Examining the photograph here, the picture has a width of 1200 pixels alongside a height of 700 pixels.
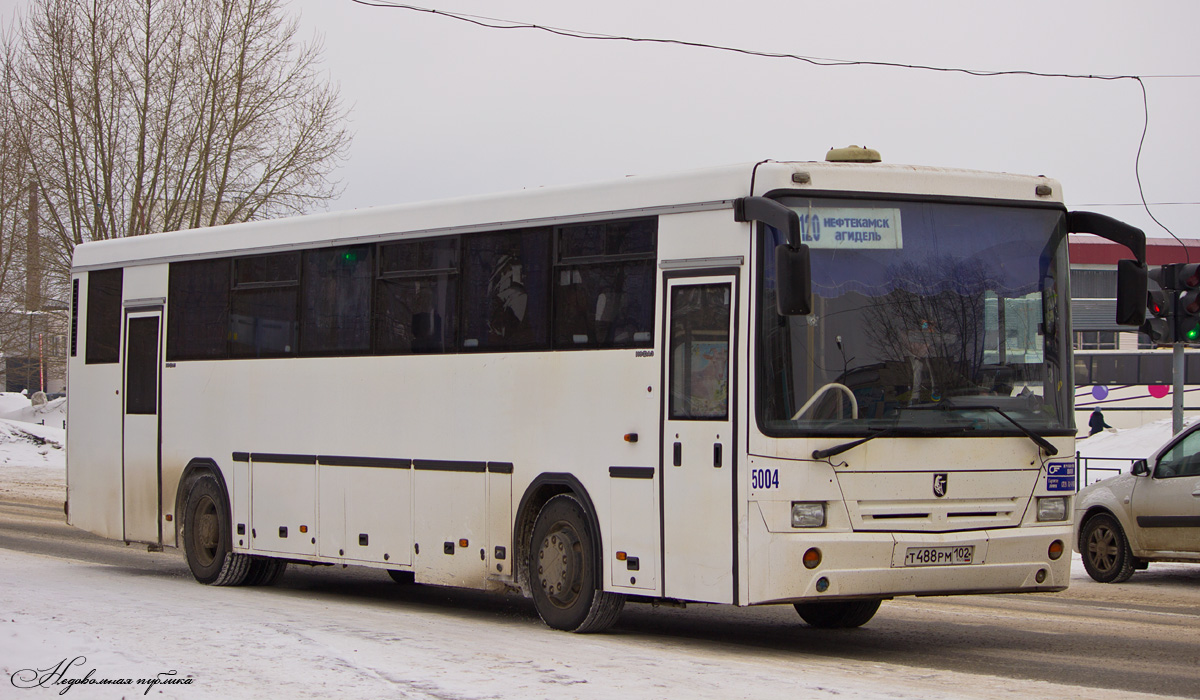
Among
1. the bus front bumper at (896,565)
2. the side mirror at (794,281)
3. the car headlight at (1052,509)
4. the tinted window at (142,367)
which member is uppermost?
the side mirror at (794,281)

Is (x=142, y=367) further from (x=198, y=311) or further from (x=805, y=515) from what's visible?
(x=805, y=515)

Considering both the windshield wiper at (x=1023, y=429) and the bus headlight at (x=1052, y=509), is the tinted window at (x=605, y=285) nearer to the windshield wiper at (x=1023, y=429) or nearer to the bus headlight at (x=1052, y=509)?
the windshield wiper at (x=1023, y=429)

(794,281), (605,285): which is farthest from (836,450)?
(605,285)

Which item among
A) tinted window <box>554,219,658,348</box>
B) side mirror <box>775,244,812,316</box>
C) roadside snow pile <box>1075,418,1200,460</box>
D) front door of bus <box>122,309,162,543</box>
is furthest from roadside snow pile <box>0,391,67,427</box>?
side mirror <box>775,244,812,316</box>

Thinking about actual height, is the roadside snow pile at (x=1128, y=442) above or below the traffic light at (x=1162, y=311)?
below

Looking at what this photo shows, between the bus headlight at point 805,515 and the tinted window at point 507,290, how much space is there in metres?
2.65

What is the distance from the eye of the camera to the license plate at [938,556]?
9.29m

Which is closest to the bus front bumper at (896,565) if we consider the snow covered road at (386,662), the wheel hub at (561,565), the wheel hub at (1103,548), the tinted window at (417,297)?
the snow covered road at (386,662)

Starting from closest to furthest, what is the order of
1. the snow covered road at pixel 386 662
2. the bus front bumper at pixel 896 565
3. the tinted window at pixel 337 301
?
the snow covered road at pixel 386 662 < the bus front bumper at pixel 896 565 < the tinted window at pixel 337 301

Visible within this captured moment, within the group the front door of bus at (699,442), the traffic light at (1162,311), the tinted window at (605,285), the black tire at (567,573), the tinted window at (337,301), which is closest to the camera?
the front door of bus at (699,442)

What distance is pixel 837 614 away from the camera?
1138 cm

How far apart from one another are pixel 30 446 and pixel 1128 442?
30662 mm

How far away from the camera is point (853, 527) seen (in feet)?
30.2

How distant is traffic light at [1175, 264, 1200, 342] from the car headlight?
279 inches
